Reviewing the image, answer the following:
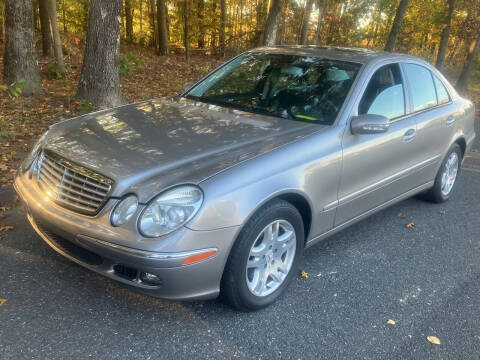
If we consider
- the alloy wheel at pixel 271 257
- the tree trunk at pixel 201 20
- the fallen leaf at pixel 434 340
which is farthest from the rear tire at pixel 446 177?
the tree trunk at pixel 201 20

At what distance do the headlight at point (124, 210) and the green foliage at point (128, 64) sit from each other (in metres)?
8.74

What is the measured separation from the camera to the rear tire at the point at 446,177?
193 inches

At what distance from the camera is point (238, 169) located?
8.77 ft

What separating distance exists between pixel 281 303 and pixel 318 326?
323 mm

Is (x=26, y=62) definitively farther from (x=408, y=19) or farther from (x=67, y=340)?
(x=408, y=19)

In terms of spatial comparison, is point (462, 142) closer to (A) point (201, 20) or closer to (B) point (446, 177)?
(B) point (446, 177)

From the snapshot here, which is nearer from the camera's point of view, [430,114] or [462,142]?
[430,114]

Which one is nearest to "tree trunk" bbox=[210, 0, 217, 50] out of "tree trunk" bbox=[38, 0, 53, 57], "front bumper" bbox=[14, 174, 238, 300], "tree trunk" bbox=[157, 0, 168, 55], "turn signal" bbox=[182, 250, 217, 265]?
"tree trunk" bbox=[157, 0, 168, 55]

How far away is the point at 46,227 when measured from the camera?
2781 mm

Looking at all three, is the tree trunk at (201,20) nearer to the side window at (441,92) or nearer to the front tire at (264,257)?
the side window at (441,92)

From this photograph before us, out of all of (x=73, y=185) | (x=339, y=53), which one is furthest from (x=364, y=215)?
(x=73, y=185)

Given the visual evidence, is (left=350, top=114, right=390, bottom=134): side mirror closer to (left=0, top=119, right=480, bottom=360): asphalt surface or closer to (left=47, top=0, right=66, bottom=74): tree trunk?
(left=0, top=119, right=480, bottom=360): asphalt surface

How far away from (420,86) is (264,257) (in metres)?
2.55

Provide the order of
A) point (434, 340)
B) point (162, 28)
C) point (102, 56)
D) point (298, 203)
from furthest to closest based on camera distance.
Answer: point (162, 28) → point (102, 56) → point (298, 203) → point (434, 340)
